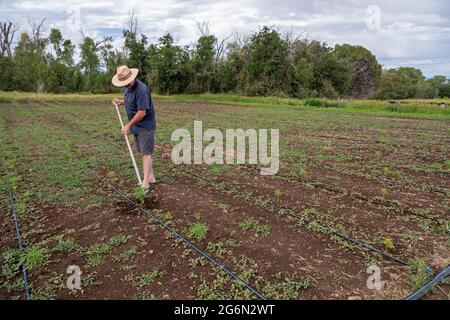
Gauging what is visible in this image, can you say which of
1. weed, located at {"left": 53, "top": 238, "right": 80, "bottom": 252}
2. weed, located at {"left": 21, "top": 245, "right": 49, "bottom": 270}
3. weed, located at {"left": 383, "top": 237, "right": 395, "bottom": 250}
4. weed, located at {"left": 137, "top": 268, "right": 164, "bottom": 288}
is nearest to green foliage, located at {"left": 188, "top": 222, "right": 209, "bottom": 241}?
weed, located at {"left": 137, "top": 268, "right": 164, "bottom": 288}

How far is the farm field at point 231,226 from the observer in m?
2.95

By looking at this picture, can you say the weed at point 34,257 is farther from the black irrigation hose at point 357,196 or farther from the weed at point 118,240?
the black irrigation hose at point 357,196

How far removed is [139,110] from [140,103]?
10 centimetres

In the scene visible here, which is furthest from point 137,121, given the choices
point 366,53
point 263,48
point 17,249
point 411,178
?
point 366,53

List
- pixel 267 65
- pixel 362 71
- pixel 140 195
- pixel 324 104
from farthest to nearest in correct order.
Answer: pixel 362 71, pixel 267 65, pixel 324 104, pixel 140 195

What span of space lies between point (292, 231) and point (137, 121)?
2609 millimetres

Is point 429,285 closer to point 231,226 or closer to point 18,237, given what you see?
point 231,226

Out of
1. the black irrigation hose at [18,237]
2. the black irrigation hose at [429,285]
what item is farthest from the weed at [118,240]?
the black irrigation hose at [429,285]

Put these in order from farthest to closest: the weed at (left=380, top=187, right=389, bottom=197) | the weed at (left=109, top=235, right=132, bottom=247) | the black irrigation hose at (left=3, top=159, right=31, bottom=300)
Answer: the weed at (left=380, top=187, right=389, bottom=197), the weed at (left=109, top=235, right=132, bottom=247), the black irrigation hose at (left=3, top=159, right=31, bottom=300)

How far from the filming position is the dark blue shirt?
464cm

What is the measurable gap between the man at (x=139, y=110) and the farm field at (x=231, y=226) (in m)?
0.73

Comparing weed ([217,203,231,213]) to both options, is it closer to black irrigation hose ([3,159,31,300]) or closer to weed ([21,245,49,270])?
weed ([21,245,49,270])

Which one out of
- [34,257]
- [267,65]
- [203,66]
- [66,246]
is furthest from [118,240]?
[203,66]

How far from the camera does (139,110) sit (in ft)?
15.2
